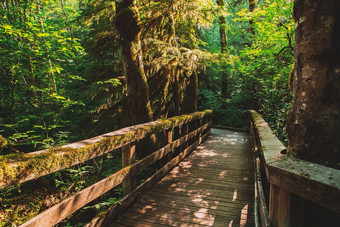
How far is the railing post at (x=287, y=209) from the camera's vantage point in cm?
135

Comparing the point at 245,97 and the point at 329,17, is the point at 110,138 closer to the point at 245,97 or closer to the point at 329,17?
the point at 329,17

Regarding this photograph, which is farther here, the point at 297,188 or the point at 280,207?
the point at 280,207

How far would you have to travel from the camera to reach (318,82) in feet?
4.42

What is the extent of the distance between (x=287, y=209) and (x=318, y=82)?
0.87m

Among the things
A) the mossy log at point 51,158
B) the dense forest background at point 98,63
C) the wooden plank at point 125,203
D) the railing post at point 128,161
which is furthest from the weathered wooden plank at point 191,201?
the dense forest background at point 98,63

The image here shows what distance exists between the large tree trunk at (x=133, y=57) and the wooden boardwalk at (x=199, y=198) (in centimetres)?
167

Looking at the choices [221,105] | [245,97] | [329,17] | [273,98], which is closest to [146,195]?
[329,17]

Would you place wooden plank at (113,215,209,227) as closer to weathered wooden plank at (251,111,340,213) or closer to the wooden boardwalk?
the wooden boardwalk

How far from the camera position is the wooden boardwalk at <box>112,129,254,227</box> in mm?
2980

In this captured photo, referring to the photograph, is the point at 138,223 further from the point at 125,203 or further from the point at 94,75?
the point at 94,75

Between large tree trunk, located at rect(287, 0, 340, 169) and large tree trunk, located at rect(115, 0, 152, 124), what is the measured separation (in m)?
3.71

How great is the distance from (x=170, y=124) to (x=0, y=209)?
315 cm

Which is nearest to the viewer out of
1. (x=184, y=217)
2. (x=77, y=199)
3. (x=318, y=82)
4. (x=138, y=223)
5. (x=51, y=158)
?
(x=318, y=82)

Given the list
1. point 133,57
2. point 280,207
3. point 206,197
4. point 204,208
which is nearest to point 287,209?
point 280,207
